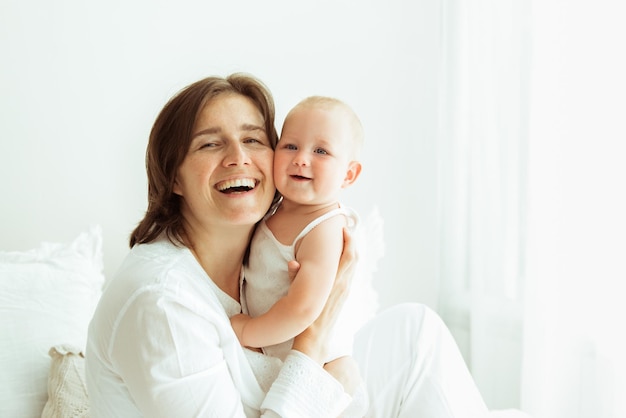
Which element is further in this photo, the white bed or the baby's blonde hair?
the white bed

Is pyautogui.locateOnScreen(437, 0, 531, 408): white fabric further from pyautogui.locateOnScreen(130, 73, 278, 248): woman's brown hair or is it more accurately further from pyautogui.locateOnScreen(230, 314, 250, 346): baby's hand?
Answer: pyautogui.locateOnScreen(230, 314, 250, 346): baby's hand

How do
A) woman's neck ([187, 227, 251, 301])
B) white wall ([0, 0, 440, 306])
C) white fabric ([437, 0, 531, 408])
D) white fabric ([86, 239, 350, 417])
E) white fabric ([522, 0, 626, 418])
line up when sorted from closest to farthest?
white fabric ([86, 239, 350, 417])
woman's neck ([187, 227, 251, 301])
white fabric ([522, 0, 626, 418])
white wall ([0, 0, 440, 306])
white fabric ([437, 0, 531, 408])

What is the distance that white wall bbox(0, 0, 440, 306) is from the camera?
216 centimetres

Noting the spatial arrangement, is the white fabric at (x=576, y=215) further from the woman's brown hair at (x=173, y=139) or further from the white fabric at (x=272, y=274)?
the woman's brown hair at (x=173, y=139)

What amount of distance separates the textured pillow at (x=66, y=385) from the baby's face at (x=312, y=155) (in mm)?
693

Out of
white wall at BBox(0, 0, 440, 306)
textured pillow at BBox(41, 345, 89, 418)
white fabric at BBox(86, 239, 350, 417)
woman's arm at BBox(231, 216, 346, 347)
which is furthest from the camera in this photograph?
white wall at BBox(0, 0, 440, 306)

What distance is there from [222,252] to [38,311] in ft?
2.12

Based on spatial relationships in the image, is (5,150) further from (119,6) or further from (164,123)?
(164,123)

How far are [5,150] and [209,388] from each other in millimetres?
1251

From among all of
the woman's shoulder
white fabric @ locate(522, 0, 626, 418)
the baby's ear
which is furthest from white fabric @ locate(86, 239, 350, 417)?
white fabric @ locate(522, 0, 626, 418)

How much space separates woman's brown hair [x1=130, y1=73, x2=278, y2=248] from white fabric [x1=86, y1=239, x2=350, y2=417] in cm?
6

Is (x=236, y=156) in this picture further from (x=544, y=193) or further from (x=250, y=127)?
(x=544, y=193)

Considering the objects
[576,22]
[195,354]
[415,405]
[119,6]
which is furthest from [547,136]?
[119,6]

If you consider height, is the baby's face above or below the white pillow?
above
